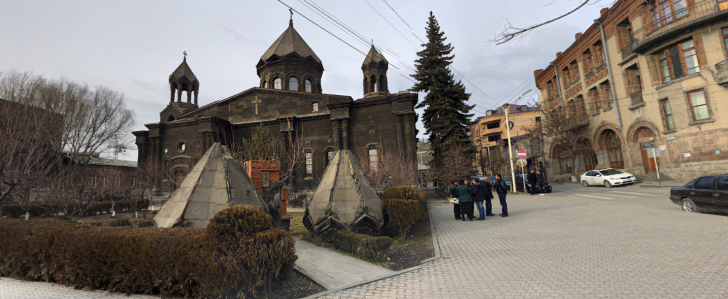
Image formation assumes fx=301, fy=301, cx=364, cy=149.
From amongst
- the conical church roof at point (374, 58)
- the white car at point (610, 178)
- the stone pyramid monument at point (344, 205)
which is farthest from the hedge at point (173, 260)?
the conical church roof at point (374, 58)

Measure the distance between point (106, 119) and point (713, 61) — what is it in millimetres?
42999

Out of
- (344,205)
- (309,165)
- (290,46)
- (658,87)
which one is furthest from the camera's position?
(290,46)

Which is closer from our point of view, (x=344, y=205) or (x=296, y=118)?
(x=344, y=205)

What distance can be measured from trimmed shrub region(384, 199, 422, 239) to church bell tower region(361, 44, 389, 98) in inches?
857

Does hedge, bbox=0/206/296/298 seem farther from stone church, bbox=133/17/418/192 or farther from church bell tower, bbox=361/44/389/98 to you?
church bell tower, bbox=361/44/389/98

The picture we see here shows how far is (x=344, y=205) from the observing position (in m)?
8.19

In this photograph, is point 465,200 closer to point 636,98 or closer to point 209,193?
point 209,193

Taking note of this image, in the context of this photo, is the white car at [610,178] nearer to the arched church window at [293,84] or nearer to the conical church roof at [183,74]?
the arched church window at [293,84]

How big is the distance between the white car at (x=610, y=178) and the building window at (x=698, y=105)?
15.9ft

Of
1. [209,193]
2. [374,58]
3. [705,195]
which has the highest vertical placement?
[374,58]

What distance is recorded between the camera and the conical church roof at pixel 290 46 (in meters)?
30.1

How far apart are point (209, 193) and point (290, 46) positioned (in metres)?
26.5

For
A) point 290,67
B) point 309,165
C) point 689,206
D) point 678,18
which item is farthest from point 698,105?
point 290,67

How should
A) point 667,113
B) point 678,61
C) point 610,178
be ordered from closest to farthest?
point 678,61, point 610,178, point 667,113
